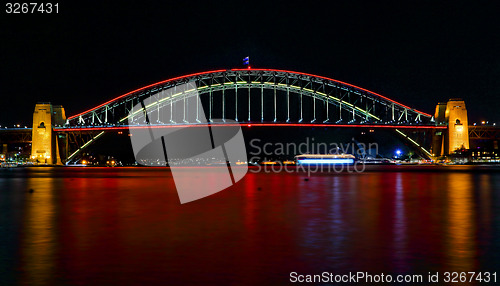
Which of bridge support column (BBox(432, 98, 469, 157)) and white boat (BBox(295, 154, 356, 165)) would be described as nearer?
bridge support column (BBox(432, 98, 469, 157))

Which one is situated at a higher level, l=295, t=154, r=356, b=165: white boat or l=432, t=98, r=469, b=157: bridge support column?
l=432, t=98, r=469, b=157: bridge support column

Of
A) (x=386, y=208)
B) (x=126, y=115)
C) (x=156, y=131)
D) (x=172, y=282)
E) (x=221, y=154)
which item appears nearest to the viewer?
(x=172, y=282)

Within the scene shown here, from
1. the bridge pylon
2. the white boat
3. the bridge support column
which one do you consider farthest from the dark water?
the white boat

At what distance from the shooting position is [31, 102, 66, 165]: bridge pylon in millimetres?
105062

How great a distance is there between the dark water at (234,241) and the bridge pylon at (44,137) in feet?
Answer: 280

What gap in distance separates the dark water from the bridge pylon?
85.3m

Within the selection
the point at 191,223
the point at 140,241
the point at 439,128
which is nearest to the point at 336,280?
the point at 140,241

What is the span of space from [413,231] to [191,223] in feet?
18.7

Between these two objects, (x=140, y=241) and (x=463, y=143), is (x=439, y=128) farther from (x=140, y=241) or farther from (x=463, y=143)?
(x=140, y=241)

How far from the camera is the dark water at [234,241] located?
1011 cm

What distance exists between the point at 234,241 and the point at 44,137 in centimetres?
9820

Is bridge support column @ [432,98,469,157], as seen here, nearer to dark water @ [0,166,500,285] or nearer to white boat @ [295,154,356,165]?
white boat @ [295,154,356,165]

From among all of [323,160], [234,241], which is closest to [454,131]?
[323,160]

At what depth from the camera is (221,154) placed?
140 meters
